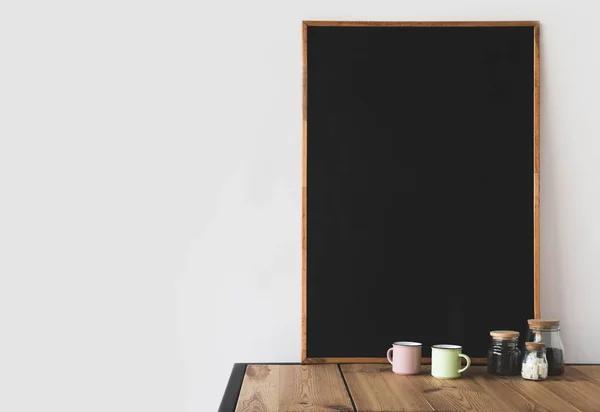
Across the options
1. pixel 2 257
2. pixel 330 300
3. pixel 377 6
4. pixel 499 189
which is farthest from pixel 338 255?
pixel 2 257

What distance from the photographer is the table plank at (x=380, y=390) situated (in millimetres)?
1589

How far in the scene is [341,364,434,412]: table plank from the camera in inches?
62.6

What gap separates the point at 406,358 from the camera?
6.26 ft

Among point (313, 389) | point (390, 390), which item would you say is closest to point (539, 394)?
point (390, 390)

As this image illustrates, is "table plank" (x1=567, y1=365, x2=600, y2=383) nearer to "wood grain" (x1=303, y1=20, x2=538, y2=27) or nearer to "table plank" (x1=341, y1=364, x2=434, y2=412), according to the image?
"table plank" (x1=341, y1=364, x2=434, y2=412)

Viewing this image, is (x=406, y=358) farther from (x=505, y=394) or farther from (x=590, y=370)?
(x=590, y=370)

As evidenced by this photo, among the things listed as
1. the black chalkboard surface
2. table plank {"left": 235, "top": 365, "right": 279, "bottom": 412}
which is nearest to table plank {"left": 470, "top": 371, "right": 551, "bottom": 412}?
the black chalkboard surface

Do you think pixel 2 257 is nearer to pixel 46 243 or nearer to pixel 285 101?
pixel 46 243

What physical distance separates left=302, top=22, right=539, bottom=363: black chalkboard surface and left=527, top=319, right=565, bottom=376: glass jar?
0.13 metres

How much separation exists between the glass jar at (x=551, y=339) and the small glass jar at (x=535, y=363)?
5 centimetres

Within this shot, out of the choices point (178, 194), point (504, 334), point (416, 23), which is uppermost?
point (416, 23)

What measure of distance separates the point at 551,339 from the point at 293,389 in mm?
729

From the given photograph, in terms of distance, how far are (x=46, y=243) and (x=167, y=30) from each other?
72 centimetres

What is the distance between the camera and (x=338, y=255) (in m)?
2.10
